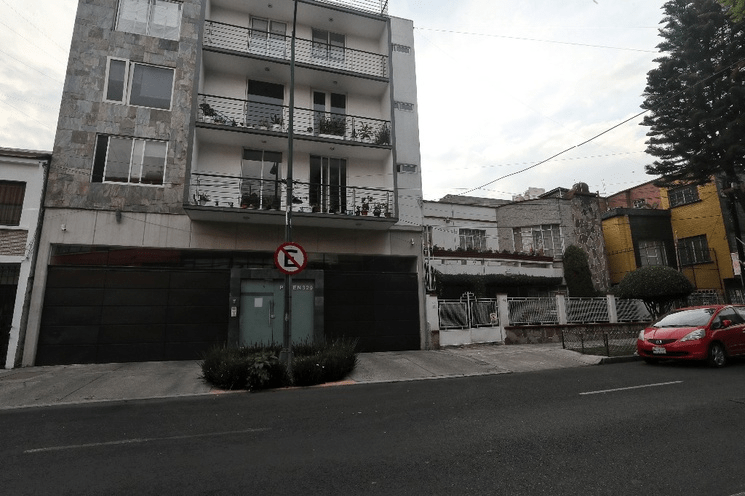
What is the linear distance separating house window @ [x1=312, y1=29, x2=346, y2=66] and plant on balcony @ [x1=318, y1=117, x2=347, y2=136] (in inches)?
112

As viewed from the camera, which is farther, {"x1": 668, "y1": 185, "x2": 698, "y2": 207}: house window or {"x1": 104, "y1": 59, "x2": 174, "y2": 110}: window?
{"x1": 668, "y1": 185, "x2": 698, "y2": 207}: house window

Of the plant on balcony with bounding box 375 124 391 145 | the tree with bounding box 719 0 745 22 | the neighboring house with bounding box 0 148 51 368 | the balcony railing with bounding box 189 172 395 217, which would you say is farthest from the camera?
the plant on balcony with bounding box 375 124 391 145

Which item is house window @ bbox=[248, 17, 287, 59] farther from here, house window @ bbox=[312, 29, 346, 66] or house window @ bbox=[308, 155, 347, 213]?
house window @ bbox=[308, 155, 347, 213]

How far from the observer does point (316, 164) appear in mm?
15445

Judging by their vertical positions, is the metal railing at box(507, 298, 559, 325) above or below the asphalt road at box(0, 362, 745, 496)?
above

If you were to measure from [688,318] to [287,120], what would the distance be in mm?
14546

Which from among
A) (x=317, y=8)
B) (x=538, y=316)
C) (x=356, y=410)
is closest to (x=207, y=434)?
(x=356, y=410)

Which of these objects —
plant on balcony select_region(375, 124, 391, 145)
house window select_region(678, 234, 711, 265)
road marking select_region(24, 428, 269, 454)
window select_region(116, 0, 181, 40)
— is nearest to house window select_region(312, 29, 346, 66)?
plant on balcony select_region(375, 124, 391, 145)

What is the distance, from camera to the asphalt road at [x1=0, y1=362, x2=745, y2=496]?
11.6ft

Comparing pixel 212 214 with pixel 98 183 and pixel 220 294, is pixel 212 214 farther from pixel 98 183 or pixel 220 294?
pixel 98 183

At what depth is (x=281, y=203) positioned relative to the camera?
13.6m

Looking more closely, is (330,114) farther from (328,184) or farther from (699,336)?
(699,336)

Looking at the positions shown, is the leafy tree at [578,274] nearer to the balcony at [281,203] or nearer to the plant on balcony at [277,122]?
the balcony at [281,203]

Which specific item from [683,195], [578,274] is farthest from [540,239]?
[683,195]
